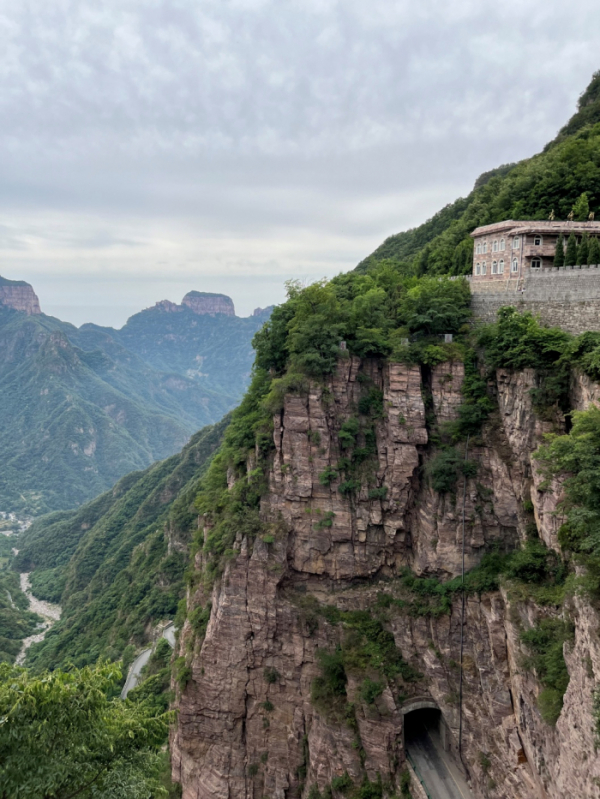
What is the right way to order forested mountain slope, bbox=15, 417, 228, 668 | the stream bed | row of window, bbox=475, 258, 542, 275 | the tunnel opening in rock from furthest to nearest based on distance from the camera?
the stream bed → forested mountain slope, bbox=15, 417, 228, 668 → row of window, bbox=475, 258, 542, 275 → the tunnel opening in rock

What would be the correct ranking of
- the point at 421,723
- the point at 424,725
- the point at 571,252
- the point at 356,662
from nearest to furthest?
the point at 356,662
the point at 571,252
the point at 424,725
the point at 421,723

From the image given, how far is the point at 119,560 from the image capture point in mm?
94750

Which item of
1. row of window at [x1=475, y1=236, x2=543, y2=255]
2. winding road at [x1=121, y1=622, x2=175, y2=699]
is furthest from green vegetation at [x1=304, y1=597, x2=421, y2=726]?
winding road at [x1=121, y1=622, x2=175, y2=699]

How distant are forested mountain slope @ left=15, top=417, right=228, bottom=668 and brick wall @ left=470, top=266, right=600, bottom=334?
42.7 m

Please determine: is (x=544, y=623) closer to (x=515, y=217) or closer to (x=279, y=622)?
(x=279, y=622)

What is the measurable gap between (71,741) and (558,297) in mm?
30621

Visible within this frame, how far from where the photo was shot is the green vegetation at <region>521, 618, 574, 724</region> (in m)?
22.5

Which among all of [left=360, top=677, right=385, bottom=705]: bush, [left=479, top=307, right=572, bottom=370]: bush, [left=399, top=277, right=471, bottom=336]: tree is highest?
[left=399, top=277, right=471, bottom=336]: tree

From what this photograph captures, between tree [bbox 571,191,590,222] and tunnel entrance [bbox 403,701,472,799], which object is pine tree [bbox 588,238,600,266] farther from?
tunnel entrance [bbox 403,701,472,799]

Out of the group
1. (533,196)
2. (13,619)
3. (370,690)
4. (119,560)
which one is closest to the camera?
(370,690)

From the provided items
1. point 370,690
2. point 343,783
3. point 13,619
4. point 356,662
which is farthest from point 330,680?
point 13,619

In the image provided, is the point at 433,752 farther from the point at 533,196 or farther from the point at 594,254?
the point at 533,196

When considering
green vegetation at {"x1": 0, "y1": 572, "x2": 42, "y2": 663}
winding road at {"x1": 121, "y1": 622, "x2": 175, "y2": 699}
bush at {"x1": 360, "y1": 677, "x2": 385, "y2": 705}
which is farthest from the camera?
green vegetation at {"x1": 0, "y1": 572, "x2": 42, "y2": 663}

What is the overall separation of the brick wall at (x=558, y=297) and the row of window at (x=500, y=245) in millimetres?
2491
